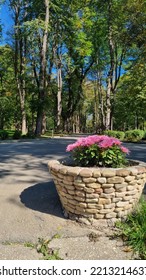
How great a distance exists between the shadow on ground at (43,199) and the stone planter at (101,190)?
1.68 feet

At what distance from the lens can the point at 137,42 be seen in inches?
459

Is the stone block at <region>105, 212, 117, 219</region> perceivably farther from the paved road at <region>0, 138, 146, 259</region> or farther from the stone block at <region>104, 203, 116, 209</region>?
the paved road at <region>0, 138, 146, 259</region>

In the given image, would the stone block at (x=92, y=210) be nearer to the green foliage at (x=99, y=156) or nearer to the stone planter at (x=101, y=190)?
the stone planter at (x=101, y=190)

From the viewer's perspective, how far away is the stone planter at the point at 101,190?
3.41 m

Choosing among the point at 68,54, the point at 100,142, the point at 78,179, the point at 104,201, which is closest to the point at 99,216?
the point at 104,201

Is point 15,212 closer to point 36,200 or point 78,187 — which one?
point 36,200

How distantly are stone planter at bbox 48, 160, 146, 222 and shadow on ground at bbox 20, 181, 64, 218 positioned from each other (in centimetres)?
51

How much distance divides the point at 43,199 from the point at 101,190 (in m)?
1.53

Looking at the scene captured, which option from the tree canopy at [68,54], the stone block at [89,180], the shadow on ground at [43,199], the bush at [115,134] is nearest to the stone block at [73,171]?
the stone block at [89,180]

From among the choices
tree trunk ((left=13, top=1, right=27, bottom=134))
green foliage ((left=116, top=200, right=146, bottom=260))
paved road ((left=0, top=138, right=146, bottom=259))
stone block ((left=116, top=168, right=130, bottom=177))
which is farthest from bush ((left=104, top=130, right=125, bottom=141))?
stone block ((left=116, top=168, right=130, bottom=177))

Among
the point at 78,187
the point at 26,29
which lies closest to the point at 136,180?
the point at 78,187

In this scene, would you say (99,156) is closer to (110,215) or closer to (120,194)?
(120,194)

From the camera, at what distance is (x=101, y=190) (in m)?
3.42

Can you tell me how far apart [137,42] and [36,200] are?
9.53 meters
